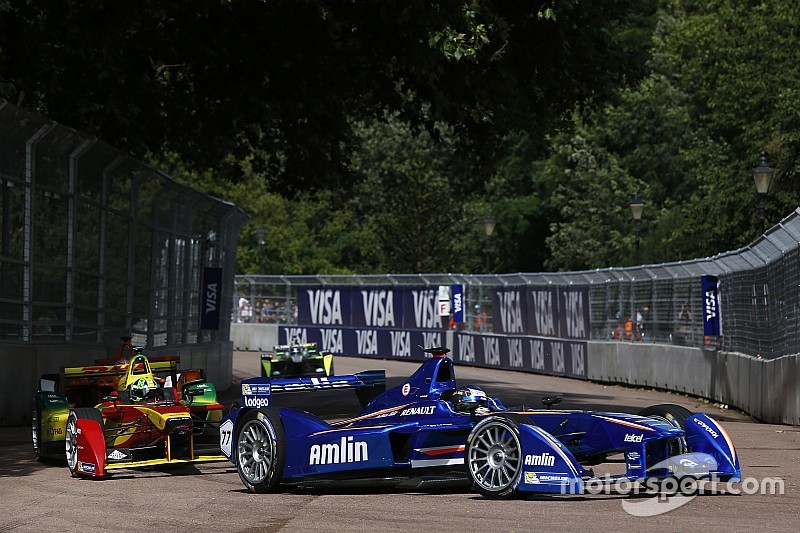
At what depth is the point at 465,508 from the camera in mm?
9508

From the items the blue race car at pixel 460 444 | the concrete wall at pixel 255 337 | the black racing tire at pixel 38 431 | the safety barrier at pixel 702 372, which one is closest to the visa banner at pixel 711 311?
the safety barrier at pixel 702 372

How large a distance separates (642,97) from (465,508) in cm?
6037

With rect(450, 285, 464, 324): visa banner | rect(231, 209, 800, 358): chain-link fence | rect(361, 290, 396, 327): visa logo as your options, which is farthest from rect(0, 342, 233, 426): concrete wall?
rect(361, 290, 396, 327): visa logo

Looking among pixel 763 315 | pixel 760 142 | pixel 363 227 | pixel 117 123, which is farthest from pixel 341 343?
pixel 363 227

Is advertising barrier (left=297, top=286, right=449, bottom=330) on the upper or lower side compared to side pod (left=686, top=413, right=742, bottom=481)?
upper

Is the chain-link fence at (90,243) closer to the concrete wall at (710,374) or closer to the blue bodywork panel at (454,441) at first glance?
the blue bodywork panel at (454,441)

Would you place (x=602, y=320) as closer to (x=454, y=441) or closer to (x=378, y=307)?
(x=378, y=307)

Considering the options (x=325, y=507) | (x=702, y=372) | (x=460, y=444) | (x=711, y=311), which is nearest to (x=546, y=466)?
(x=460, y=444)

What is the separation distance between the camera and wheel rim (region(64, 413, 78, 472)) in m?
12.2

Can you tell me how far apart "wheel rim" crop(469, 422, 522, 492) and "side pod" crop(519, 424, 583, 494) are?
9 cm

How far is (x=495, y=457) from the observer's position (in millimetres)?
9953

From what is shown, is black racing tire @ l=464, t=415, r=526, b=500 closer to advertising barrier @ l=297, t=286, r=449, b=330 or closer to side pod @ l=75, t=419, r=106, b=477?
side pod @ l=75, t=419, r=106, b=477

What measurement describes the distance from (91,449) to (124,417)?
653 millimetres

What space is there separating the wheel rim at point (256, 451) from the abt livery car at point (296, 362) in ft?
42.9
